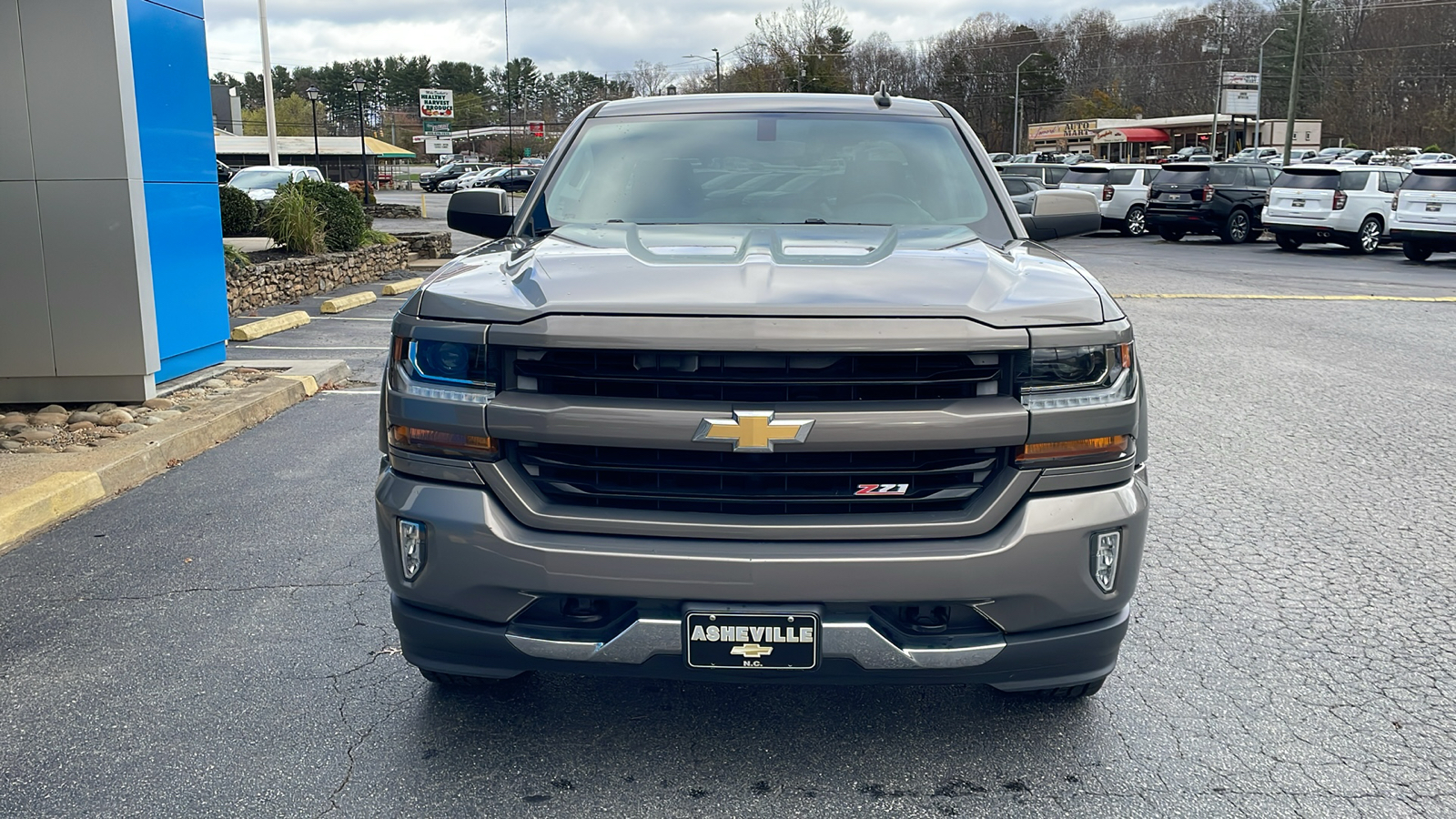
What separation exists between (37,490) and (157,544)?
2.74 feet

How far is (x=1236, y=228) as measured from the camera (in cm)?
2619

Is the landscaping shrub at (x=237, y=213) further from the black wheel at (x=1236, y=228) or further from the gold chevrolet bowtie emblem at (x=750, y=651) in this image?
the black wheel at (x=1236, y=228)

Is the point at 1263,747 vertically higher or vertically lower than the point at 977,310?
lower

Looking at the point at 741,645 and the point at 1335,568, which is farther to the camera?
the point at 1335,568

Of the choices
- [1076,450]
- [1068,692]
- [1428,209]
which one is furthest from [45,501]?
[1428,209]

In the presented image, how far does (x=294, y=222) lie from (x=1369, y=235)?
797 inches

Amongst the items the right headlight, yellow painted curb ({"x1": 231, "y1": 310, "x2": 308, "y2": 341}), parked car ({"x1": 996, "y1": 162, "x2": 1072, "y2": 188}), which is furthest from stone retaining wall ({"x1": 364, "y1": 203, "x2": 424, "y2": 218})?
the right headlight

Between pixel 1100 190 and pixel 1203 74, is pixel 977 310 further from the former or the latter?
pixel 1203 74

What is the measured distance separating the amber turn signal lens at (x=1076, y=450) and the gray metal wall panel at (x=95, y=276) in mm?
6397

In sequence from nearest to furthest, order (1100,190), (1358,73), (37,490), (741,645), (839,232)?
(741,645)
(839,232)
(37,490)
(1100,190)
(1358,73)

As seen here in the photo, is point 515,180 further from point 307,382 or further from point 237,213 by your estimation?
point 307,382

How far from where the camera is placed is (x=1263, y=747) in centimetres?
310

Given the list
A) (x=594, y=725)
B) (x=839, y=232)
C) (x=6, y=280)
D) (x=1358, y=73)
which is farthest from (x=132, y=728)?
(x=1358, y=73)

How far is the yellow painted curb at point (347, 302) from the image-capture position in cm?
1356
